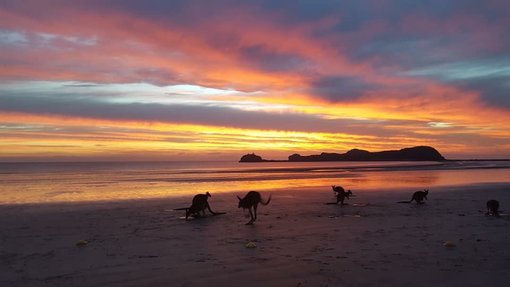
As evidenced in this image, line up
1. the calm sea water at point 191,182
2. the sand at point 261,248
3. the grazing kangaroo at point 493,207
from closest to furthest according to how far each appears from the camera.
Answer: the sand at point 261,248, the grazing kangaroo at point 493,207, the calm sea water at point 191,182

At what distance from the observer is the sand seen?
9055 millimetres

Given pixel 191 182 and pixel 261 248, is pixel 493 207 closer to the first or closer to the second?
pixel 261 248

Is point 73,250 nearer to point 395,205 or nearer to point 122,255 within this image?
point 122,255

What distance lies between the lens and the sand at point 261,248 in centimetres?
905

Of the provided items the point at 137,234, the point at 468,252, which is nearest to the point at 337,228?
the point at 468,252

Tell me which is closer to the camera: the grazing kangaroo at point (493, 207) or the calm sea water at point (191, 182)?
the grazing kangaroo at point (493, 207)

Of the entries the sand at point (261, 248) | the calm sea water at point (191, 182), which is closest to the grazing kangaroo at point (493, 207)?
the sand at point (261, 248)

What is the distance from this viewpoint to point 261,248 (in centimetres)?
1183

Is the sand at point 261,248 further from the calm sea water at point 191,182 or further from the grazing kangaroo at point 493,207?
the calm sea water at point 191,182

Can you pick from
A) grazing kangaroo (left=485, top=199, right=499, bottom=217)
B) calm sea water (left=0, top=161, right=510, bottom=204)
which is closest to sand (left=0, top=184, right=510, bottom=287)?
grazing kangaroo (left=485, top=199, right=499, bottom=217)

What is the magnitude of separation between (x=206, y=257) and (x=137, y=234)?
4.36 m

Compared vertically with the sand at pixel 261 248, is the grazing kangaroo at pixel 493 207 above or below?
above

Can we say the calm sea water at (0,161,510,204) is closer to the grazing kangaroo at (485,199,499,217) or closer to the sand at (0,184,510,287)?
the sand at (0,184,510,287)

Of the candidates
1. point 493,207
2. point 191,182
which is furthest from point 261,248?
point 191,182
